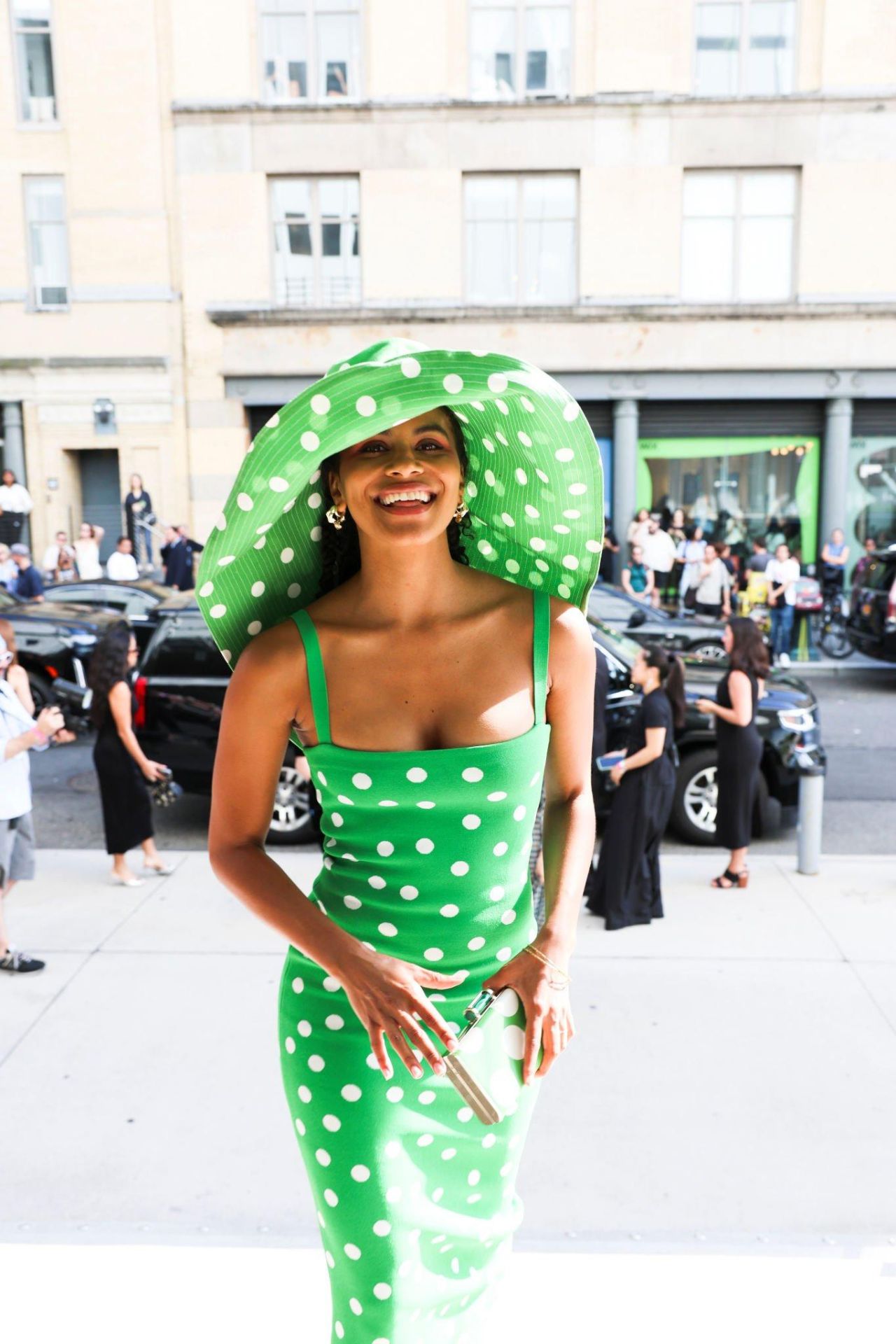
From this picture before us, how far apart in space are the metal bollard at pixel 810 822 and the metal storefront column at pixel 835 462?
14.7m

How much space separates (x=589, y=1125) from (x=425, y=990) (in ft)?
8.66

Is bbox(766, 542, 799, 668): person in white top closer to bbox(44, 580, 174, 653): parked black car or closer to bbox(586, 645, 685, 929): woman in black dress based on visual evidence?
bbox(44, 580, 174, 653): parked black car

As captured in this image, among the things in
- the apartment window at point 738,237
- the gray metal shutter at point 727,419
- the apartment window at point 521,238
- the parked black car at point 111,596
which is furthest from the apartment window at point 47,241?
the apartment window at point 738,237

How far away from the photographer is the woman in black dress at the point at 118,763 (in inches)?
279

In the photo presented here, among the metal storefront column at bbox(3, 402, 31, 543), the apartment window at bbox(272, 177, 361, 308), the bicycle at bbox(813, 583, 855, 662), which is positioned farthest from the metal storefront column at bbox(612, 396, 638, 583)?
the metal storefront column at bbox(3, 402, 31, 543)

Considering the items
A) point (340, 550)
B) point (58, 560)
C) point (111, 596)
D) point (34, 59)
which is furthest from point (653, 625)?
point (34, 59)

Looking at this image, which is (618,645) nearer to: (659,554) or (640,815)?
(640,815)

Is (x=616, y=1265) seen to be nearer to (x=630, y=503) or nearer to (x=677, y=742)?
(x=677, y=742)

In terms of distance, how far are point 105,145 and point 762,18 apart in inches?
467

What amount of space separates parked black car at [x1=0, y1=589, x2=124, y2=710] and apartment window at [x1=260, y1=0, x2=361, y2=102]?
41.0 ft

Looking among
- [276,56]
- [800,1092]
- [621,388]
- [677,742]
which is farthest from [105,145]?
[800,1092]

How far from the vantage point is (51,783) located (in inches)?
423

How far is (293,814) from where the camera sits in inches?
327

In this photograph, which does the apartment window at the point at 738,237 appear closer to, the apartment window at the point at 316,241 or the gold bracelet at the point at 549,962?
the apartment window at the point at 316,241
